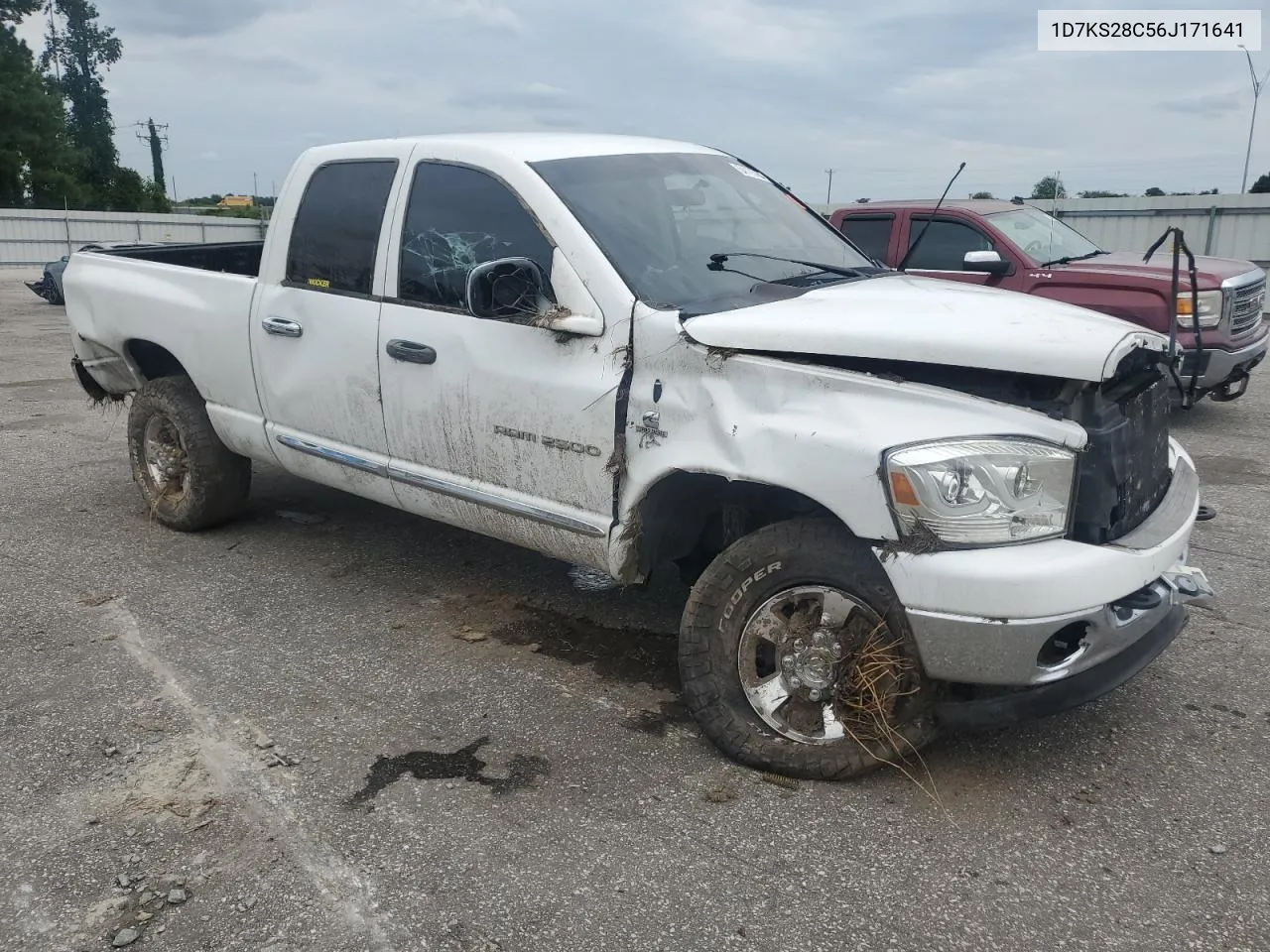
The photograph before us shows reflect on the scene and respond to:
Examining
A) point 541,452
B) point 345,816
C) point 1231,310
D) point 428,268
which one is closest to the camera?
point 345,816

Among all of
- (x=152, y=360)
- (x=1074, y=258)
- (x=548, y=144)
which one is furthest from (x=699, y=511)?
(x=1074, y=258)

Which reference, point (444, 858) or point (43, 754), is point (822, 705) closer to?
point (444, 858)

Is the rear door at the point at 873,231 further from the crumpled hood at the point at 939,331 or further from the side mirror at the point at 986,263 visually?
the crumpled hood at the point at 939,331

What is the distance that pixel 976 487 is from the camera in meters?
2.81

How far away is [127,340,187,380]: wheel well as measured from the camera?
226 inches

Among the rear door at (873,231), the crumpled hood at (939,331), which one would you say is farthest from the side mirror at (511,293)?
the rear door at (873,231)

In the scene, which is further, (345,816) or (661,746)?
(661,746)

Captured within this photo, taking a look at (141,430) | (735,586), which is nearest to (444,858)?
(735,586)

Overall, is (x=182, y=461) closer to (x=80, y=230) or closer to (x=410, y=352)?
(x=410, y=352)

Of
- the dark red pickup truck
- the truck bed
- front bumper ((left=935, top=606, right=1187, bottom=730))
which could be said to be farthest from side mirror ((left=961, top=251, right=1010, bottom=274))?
the truck bed

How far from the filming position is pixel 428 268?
13.5ft

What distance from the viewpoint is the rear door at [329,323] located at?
4.33m

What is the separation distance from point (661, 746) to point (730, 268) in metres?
1.70

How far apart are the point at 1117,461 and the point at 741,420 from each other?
1.07m
